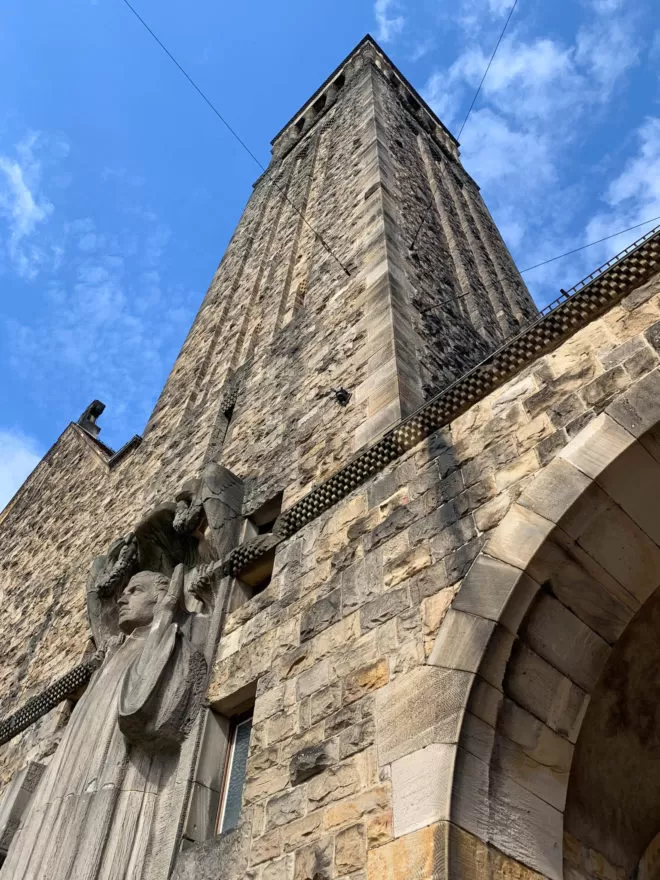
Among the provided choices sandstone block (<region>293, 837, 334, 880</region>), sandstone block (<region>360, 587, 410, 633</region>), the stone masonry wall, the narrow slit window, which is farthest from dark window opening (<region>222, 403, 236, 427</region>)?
sandstone block (<region>293, 837, 334, 880</region>)

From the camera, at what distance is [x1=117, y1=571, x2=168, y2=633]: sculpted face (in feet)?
18.4

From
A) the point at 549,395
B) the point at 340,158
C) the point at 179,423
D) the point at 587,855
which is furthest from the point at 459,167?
the point at 587,855

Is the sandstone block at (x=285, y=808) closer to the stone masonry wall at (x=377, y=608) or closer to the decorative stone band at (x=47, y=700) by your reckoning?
the stone masonry wall at (x=377, y=608)

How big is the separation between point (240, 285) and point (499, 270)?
164 inches

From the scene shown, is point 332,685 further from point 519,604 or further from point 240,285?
point 240,285

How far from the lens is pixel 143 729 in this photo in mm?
4590

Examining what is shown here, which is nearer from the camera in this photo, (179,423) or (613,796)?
(613,796)

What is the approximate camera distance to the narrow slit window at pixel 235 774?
4281 millimetres

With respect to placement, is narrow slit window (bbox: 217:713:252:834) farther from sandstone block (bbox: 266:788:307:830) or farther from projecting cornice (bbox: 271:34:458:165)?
projecting cornice (bbox: 271:34:458:165)

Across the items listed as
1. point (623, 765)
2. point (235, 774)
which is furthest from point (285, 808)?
point (623, 765)

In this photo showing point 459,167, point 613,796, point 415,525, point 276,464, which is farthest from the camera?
point 459,167

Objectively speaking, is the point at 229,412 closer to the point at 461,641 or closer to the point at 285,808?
the point at 285,808

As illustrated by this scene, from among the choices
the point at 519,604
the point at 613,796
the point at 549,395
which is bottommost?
the point at 613,796

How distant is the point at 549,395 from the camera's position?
4.04 m
